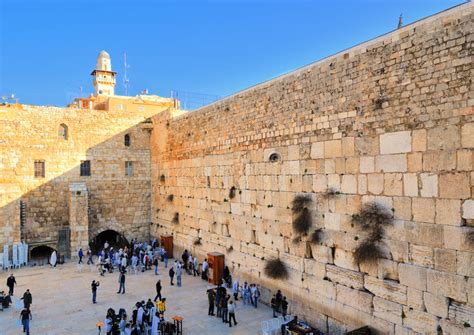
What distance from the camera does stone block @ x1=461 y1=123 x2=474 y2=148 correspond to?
19.3 feet

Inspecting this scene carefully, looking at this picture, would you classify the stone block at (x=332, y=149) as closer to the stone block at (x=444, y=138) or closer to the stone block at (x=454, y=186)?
the stone block at (x=444, y=138)

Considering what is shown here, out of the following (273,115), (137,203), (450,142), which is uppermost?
(273,115)

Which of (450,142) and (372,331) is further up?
(450,142)

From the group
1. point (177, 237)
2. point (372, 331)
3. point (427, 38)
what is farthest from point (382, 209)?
point (177, 237)

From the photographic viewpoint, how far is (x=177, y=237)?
1636 centimetres

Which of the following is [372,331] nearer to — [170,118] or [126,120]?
[170,118]

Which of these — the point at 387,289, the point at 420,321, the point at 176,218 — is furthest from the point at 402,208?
the point at 176,218

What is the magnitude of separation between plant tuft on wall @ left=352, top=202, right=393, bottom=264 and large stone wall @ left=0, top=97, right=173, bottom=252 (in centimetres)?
1350

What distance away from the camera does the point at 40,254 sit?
18.2 meters

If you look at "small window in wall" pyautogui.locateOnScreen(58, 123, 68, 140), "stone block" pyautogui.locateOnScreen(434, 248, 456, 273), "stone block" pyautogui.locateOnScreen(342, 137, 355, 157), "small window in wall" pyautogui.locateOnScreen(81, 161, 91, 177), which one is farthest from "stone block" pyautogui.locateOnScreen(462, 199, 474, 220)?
"small window in wall" pyautogui.locateOnScreen(58, 123, 68, 140)

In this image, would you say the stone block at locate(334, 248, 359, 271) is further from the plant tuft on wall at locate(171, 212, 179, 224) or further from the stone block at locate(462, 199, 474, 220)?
the plant tuft on wall at locate(171, 212, 179, 224)

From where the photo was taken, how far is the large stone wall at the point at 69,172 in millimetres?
16422

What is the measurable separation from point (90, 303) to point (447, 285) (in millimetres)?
9499

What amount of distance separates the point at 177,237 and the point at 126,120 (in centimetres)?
701
